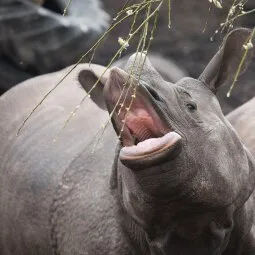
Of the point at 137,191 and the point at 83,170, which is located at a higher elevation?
the point at 137,191

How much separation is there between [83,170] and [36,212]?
28 centimetres

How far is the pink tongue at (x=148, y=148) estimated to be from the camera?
10.4 ft

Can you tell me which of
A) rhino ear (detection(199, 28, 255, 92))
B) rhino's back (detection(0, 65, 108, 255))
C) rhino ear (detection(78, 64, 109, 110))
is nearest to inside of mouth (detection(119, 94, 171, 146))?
rhino ear (detection(199, 28, 255, 92))

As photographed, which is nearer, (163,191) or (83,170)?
(163,191)

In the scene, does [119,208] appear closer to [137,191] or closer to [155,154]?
[137,191]

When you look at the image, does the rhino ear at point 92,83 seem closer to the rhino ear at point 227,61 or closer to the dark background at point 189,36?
the rhino ear at point 227,61

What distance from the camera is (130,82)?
10.5ft

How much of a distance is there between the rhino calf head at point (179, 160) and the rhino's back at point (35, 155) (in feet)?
1.79

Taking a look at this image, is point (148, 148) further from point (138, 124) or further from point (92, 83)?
point (92, 83)

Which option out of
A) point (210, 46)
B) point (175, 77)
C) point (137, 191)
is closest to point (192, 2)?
point (210, 46)

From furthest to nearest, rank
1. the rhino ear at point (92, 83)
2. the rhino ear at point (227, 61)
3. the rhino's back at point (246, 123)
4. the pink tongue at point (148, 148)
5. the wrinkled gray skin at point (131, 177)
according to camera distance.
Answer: the rhino's back at point (246, 123) < the rhino ear at point (92, 83) < the rhino ear at point (227, 61) < the wrinkled gray skin at point (131, 177) < the pink tongue at point (148, 148)

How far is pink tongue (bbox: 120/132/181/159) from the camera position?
10.4ft

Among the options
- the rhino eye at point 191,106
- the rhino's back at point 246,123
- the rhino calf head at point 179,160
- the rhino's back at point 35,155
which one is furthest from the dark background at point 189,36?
the rhino eye at point 191,106

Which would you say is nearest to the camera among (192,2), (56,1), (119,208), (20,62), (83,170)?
(119,208)
